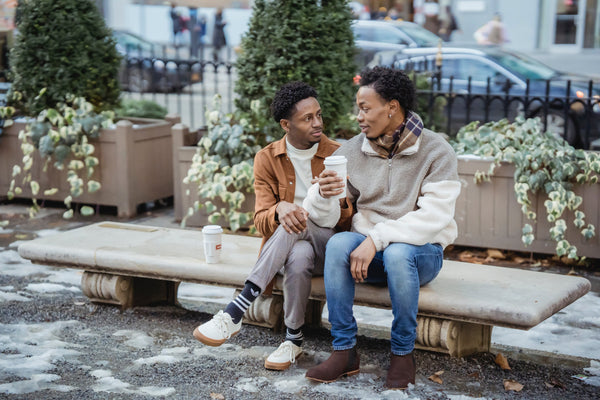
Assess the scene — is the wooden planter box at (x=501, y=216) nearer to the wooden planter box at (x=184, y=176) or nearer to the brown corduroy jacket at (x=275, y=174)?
the wooden planter box at (x=184, y=176)

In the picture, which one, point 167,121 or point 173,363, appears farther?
point 167,121

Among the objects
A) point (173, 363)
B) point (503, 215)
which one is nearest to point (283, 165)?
point (173, 363)

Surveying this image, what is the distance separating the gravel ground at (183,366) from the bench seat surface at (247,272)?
318mm

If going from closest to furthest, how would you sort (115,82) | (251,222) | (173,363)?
(173,363)
(251,222)
(115,82)

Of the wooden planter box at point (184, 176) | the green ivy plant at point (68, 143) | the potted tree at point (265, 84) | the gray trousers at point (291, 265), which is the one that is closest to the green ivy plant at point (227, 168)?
the potted tree at point (265, 84)

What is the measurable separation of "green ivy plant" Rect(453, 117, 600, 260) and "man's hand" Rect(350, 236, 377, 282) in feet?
7.94

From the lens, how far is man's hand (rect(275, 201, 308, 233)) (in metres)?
3.79

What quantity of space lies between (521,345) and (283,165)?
5.20 feet

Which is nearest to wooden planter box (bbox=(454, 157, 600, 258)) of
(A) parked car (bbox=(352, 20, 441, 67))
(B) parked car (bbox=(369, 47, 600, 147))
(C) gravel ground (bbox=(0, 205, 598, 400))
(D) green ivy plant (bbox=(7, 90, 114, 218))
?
(C) gravel ground (bbox=(0, 205, 598, 400))

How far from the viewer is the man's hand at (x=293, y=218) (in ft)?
12.4

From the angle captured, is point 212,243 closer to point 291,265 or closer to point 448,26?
point 291,265

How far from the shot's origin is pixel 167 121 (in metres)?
7.91

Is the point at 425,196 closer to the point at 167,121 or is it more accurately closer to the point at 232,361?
the point at 232,361

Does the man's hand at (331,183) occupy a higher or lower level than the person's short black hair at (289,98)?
lower
